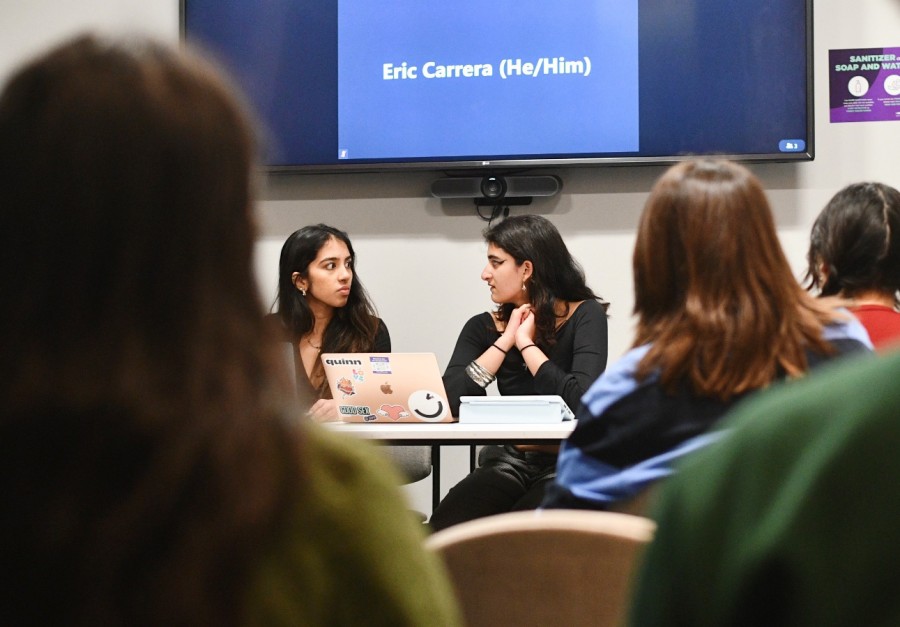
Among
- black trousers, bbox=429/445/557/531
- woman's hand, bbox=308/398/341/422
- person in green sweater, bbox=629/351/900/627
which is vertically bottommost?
black trousers, bbox=429/445/557/531

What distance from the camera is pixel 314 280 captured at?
3.63 m

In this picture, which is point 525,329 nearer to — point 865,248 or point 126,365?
point 865,248

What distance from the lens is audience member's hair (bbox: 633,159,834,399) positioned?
1.70 metres

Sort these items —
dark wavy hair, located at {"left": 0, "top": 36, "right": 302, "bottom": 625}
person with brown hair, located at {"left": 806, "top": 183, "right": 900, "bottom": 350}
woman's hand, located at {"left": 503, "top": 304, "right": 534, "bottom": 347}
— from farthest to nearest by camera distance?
woman's hand, located at {"left": 503, "top": 304, "right": 534, "bottom": 347} → person with brown hair, located at {"left": 806, "top": 183, "right": 900, "bottom": 350} → dark wavy hair, located at {"left": 0, "top": 36, "right": 302, "bottom": 625}

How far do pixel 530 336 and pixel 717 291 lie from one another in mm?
1723

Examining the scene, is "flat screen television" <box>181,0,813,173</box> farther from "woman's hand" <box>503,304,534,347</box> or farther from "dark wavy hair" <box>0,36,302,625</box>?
"dark wavy hair" <box>0,36,302,625</box>

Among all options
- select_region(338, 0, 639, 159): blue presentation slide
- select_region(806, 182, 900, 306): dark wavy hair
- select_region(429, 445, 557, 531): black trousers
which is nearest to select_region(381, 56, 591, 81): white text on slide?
select_region(338, 0, 639, 159): blue presentation slide

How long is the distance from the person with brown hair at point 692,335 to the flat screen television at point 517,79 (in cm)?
221

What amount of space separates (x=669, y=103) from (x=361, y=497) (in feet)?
11.6

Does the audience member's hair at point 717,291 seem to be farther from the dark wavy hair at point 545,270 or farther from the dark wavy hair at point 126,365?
the dark wavy hair at point 545,270

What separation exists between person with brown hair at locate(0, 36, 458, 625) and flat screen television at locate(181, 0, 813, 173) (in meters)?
3.42

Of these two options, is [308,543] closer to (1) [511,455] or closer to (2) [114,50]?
(2) [114,50]

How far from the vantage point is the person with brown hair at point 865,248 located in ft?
8.77

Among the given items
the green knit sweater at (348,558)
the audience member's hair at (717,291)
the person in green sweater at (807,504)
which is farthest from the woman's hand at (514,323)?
the person in green sweater at (807,504)
